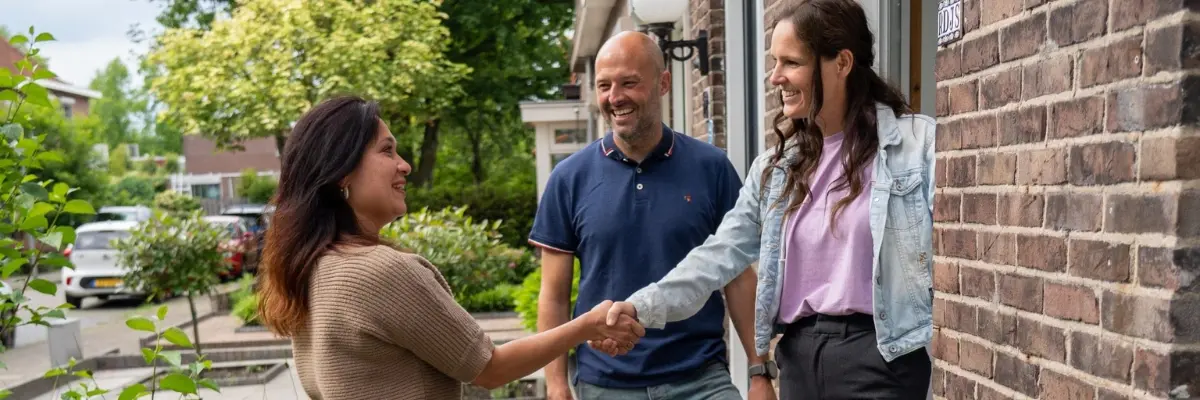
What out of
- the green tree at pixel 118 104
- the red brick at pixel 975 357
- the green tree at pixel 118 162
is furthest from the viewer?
the green tree at pixel 118 104

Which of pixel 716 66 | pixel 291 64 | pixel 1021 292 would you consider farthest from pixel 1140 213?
pixel 291 64

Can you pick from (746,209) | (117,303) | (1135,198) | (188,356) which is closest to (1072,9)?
(1135,198)

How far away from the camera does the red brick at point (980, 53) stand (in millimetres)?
1974

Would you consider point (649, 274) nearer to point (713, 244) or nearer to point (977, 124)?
point (713, 244)

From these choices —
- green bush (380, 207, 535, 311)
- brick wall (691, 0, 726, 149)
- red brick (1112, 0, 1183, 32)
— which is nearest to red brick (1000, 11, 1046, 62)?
red brick (1112, 0, 1183, 32)

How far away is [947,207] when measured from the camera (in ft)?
7.32

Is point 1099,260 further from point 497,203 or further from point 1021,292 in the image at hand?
point 497,203

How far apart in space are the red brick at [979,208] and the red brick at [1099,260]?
303mm

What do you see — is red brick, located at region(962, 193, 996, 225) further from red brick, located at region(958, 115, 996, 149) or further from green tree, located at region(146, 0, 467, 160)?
green tree, located at region(146, 0, 467, 160)

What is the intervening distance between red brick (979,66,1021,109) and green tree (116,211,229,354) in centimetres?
1018

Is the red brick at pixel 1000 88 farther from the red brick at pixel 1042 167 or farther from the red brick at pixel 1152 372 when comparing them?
the red brick at pixel 1152 372

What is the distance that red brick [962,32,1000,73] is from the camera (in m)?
1.97

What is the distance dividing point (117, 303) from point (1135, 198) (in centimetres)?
2041

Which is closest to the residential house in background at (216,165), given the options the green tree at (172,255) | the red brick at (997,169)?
the green tree at (172,255)
